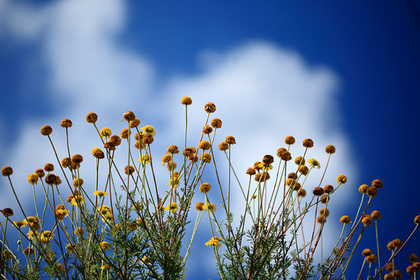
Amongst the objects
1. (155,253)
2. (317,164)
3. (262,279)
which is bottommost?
(262,279)

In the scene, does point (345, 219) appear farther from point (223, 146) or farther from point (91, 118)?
point (91, 118)

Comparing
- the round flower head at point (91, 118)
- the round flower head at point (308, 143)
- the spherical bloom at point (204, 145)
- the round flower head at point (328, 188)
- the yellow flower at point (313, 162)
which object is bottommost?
the round flower head at point (328, 188)

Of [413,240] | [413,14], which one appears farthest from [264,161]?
[413,14]

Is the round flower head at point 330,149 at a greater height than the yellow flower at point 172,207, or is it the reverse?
the round flower head at point 330,149

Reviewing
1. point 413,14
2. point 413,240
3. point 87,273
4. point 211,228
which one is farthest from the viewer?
point 413,14

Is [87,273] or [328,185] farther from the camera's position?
[328,185]

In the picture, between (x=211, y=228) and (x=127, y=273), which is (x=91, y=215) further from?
(x=211, y=228)

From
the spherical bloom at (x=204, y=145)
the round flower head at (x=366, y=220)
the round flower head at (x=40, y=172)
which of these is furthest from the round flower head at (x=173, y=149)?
the round flower head at (x=366, y=220)

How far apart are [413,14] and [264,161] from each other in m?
3.95

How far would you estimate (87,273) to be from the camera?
131 centimetres

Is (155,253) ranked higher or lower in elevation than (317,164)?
lower

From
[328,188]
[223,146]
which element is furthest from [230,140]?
[328,188]

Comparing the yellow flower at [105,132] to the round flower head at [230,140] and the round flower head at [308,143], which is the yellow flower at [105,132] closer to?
the round flower head at [230,140]

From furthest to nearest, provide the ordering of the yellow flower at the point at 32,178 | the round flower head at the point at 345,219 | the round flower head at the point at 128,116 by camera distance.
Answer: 1. the round flower head at the point at 345,219
2. the yellow flower at the point at 32,178
3. the round flower head at the point at 128,116
